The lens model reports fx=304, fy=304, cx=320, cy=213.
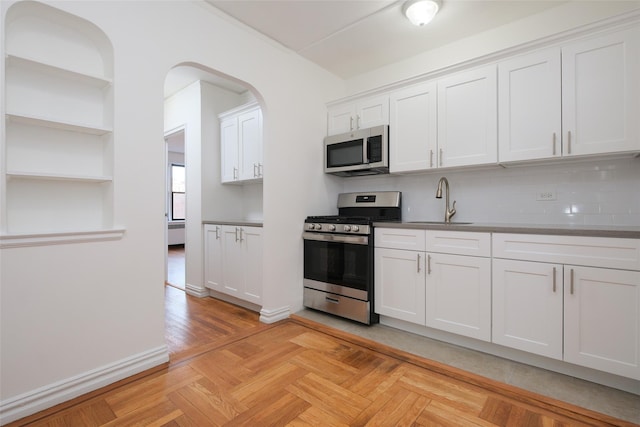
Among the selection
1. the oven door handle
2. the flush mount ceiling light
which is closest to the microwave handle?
the oven door handle

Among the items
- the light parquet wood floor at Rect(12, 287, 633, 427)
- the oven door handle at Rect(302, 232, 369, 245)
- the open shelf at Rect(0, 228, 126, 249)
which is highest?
the open shelf at Rect(0, 228, 126, 249)

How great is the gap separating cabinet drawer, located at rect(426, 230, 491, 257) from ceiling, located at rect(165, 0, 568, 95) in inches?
69.9

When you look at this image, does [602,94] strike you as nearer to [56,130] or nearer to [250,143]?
[250,143]

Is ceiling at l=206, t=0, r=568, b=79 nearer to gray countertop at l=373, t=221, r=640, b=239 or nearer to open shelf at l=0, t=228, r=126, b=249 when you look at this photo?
A: gray countertop at l=373, t=221, r=640, b=239

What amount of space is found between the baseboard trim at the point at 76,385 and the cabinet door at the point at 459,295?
1996 mm

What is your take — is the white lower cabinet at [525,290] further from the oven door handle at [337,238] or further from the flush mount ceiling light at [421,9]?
the flush mount ceiling light at [421,9]

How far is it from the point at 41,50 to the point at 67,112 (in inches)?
13.3

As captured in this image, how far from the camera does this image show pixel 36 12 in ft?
5.46

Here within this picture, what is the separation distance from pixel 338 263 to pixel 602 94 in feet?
7.36

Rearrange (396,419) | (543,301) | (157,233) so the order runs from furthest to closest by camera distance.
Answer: (157,233) → (543,301) → (396,419)

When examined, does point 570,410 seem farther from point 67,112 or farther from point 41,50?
point 41,50

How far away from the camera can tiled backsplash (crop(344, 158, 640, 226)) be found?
215 centimetres

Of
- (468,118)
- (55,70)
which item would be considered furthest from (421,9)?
(55,70)

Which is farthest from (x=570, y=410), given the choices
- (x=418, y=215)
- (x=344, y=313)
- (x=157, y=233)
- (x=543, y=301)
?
(x=157, y=233)
